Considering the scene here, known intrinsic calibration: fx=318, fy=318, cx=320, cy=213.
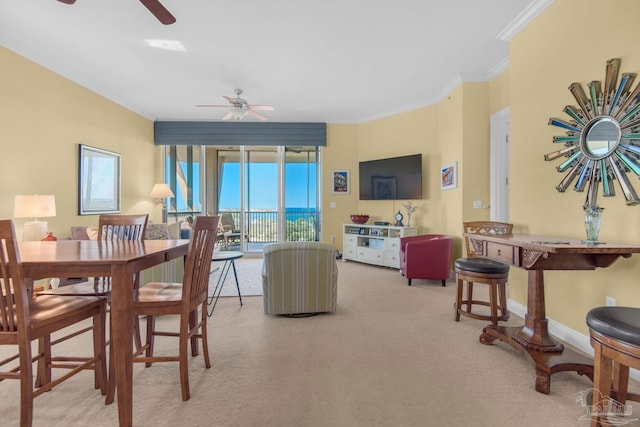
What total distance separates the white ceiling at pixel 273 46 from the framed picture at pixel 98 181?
3.30 ft

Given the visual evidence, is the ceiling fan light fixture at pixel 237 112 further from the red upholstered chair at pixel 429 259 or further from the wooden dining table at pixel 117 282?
the wooden dining table at pixel 117 282

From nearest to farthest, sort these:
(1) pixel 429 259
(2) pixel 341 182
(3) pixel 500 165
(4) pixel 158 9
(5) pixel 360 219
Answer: (4) pixel 158 9 → (3) pixel 500 165 → (1) pixel 429 259 → (5) pixel 360 219 → (2) pixel 341 182

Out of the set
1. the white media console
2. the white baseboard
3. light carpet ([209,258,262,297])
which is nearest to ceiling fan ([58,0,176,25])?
light carpet ([209,258,262,297])

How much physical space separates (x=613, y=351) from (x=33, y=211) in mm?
4707

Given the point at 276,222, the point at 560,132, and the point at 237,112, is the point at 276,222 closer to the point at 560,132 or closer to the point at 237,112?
the point at 237,112

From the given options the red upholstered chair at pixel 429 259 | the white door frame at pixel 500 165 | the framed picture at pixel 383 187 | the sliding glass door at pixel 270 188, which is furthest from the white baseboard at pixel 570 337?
the sliding glass door at pixel 270 188

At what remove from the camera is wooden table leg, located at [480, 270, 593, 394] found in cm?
190

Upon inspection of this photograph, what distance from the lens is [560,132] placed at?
8.58 feet

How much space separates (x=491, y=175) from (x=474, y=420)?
349cm

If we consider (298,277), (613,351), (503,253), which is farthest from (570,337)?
(298,277)

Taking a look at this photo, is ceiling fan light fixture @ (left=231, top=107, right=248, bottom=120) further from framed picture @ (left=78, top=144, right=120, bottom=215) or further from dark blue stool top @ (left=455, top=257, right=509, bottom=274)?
dark blue stool top @ (left=455, top=257, right=509, bottom=274)

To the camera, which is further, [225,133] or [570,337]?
[225,133]

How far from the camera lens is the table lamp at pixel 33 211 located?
10.7 ft

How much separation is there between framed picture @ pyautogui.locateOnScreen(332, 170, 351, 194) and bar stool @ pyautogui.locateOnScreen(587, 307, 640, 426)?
537 centimetres
